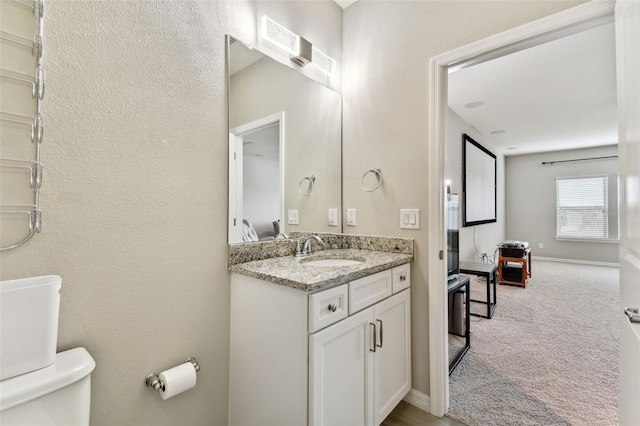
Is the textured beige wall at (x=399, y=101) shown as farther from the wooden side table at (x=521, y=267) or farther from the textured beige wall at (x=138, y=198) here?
the wooden side table at (x=521, y=267)

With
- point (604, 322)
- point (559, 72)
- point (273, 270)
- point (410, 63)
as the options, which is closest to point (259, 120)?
point (273, 270)

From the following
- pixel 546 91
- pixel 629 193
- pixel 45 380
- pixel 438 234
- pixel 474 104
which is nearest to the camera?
pixel 45 380

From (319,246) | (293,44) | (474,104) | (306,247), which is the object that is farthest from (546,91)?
(306,247)

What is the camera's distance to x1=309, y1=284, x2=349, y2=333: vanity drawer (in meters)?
1.15

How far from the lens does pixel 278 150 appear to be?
1.84 m

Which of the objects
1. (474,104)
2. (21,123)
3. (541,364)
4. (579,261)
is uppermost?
(474,104)

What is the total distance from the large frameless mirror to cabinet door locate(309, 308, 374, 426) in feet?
2.25

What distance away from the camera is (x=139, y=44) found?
46.8 inches

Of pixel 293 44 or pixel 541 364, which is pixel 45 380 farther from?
pixel 541 364

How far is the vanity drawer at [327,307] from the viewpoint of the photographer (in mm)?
1146

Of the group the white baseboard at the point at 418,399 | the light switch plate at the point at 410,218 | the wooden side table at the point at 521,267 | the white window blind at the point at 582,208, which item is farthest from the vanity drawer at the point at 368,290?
the white window blind at the point at 582,208

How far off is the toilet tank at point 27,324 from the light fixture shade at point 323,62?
6.13ft

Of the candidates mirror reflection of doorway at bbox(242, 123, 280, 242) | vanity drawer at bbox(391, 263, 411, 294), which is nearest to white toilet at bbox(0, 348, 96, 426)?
mirror reflection of doorway at bbox(242, 123, 280, 242)

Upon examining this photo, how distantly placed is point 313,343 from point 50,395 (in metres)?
0.80
